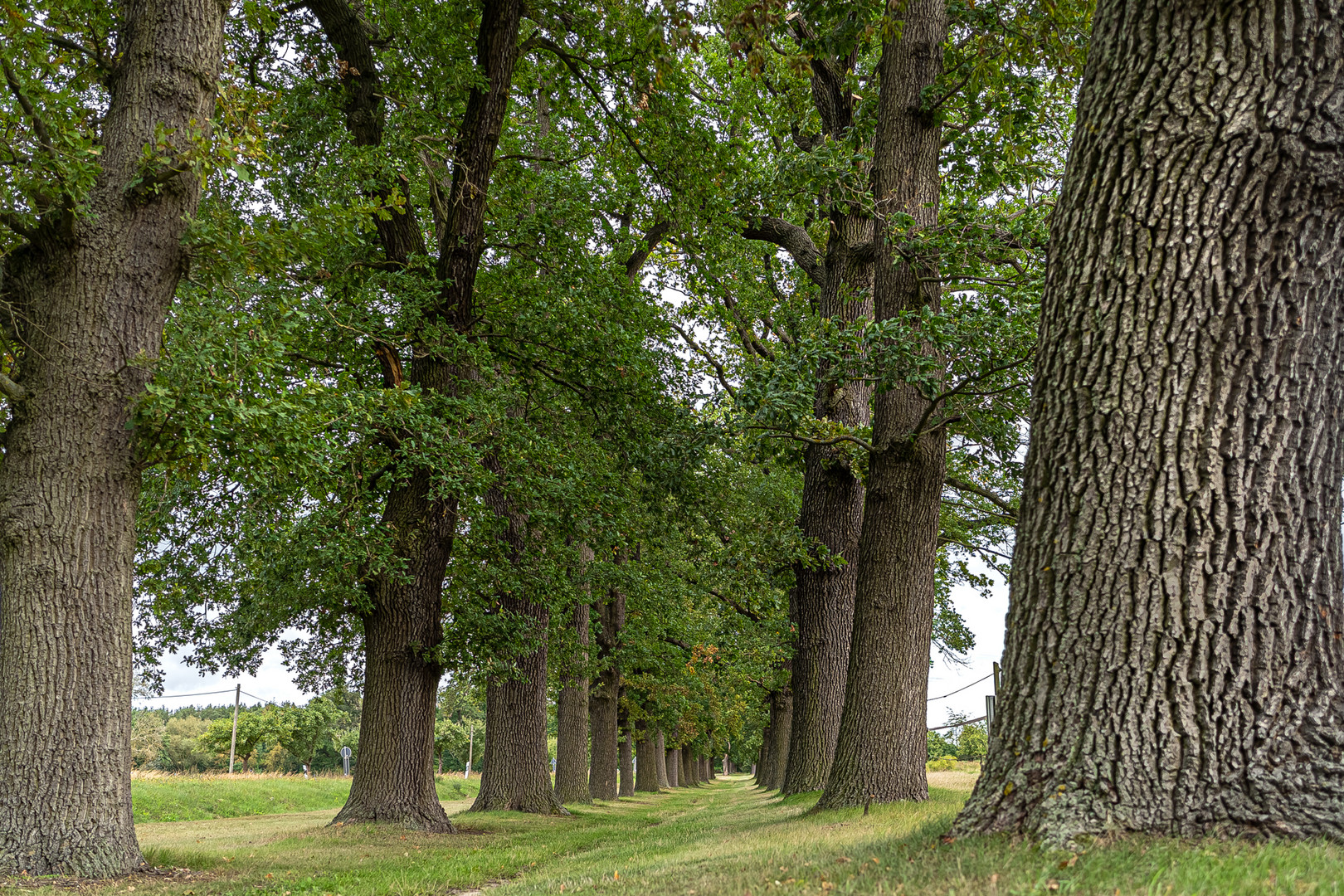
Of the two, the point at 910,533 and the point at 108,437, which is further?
the point at 910,533

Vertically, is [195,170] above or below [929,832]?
above

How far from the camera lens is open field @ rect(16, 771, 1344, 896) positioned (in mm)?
3164

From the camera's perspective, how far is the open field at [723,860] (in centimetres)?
316

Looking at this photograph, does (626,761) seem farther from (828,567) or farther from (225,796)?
(828,567)

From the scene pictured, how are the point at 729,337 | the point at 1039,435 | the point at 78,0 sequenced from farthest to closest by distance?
the point at 729,337, the point at 78,0, the point at 1039,435

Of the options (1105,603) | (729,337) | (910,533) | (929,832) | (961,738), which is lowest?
(961,738)

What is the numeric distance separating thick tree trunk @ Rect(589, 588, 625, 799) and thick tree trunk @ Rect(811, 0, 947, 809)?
50.4 feet

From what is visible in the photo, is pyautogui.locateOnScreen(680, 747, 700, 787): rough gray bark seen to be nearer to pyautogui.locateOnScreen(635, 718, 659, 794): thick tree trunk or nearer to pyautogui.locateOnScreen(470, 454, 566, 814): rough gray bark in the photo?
pyautogui.locateOnScreen(635, 718, 659, 794): thick tree trunk

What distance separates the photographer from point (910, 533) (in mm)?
9742

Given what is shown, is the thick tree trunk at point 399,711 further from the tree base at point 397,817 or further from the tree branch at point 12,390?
the tree branch at point 12,390

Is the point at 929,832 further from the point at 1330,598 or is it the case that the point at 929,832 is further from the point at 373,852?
the point at 373,852

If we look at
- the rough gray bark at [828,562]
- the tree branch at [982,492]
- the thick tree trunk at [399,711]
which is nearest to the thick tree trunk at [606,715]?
the rough gray bark at [828,562]

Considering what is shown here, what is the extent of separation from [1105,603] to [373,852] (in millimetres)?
8605

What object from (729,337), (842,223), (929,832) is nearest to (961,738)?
(729,337)
